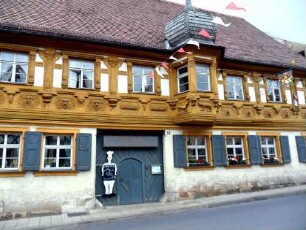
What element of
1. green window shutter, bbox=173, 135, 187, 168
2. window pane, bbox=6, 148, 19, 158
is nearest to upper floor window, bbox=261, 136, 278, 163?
green window shutter, bbox=173, 135, 187, 168

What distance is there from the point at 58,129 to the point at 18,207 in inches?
121

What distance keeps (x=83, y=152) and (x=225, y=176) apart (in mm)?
6866

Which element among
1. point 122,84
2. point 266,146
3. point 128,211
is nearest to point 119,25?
point 122,84

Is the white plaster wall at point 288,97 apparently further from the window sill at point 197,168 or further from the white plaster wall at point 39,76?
the white plaster wall at point 39,76

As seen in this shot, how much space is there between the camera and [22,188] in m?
10.1

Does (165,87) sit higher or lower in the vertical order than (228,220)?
higher

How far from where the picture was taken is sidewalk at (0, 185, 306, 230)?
8.86 metres

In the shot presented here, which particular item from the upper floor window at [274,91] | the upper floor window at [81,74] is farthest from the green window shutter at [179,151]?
the upper floor window at [274,91]

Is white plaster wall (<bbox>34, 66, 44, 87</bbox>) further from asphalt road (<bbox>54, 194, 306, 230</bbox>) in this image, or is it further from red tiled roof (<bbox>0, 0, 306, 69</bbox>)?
asphalt road (<bbox>54, 194, 306, 230</bbox>)

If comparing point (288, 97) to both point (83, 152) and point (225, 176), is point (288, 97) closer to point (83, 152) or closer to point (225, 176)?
point (225, 176)

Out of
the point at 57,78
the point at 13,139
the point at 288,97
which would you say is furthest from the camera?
the point at 288,97

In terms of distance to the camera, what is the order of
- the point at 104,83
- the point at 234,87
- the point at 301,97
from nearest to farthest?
the point at 104,83 < the point at 234,87 < the point at 301,97

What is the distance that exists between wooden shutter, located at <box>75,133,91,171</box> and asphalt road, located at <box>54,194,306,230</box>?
263 cm

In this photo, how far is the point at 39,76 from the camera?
11.1 metres
